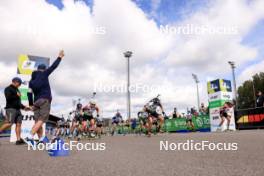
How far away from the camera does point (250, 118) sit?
18453 millimetres

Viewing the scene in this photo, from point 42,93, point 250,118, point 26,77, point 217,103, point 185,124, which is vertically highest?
point 26,77

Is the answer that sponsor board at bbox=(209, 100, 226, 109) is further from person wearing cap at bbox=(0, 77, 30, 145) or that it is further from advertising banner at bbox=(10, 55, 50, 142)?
person wearing cap at bbox=(0, 77, 30, 145)

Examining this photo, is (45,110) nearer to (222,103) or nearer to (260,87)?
(222,103)

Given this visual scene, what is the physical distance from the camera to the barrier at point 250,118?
56.7ft

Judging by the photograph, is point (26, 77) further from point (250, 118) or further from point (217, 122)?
point (250, 118)

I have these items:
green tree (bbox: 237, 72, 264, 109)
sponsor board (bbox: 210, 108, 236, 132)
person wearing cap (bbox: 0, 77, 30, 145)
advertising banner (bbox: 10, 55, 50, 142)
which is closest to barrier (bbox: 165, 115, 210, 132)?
sponsor board (bbox: 210, 108, 236, 132)

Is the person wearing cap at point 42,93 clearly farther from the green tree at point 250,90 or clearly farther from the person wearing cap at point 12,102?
the green tree at point 250,90

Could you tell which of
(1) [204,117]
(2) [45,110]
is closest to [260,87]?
(1) [204,117]

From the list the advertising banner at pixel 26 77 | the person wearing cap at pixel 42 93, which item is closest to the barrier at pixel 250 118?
the advertising banner at pixel 26 77

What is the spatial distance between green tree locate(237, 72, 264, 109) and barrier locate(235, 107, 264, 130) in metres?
39.8

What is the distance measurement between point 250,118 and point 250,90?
148 ft

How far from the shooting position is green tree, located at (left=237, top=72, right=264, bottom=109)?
56441 millimetres

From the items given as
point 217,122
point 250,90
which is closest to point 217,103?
point 217,122

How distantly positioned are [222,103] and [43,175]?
1766cm
